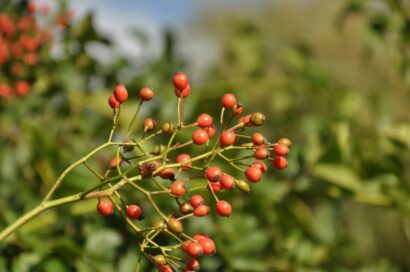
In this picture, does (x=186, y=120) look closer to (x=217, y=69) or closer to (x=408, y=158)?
(x=408, y=158)

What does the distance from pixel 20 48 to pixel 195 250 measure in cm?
150

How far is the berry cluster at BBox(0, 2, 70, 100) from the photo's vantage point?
7.11 ft

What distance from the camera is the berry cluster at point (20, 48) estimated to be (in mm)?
2166

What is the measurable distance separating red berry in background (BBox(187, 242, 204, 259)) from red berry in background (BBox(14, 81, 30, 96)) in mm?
1386

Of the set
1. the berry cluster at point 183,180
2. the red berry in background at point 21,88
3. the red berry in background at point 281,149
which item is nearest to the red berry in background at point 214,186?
the berry cluster at point 183,180

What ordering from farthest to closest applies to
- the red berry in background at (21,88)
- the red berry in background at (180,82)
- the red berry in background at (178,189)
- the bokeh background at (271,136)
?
the red berry in background at (21,88) → the bokeh background at (271,136) → the red berry in background at (180,82) → the red berry in background at (178,189)

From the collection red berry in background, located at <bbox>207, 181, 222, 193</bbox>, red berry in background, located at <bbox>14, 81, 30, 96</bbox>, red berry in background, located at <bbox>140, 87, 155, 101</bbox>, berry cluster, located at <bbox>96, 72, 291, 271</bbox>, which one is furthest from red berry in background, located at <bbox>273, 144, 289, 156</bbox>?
red berry in background, located at <bbox>14, 81, 30, 96</bbox>

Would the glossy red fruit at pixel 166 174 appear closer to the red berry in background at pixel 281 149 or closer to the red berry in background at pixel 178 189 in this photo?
the red berry in background at pixel 178 189

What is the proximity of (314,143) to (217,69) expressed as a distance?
2.47 meters

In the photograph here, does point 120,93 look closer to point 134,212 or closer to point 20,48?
point 134,212

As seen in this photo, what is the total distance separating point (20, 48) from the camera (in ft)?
7.21

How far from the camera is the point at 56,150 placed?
1.69 metres

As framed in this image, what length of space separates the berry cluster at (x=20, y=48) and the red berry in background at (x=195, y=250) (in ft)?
4.55

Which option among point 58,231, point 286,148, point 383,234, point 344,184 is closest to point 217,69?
point 383,234
